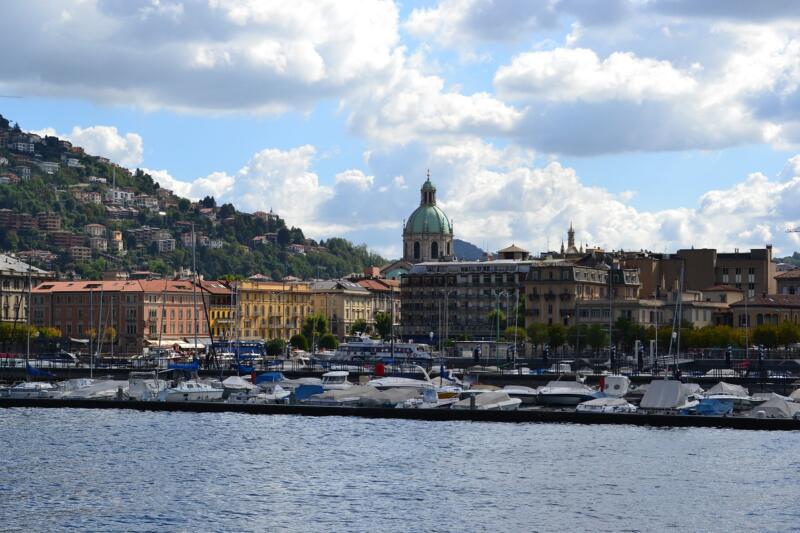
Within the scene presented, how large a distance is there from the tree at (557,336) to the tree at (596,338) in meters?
3.21

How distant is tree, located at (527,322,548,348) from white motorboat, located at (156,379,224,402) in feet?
197

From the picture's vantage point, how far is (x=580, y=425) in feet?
266

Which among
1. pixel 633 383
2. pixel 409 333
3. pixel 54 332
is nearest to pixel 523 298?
pixel 409 333

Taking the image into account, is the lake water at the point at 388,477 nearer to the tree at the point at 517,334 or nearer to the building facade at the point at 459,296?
the tree at the point at 517,334

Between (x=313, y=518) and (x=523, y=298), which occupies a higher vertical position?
(x=523, y=298)

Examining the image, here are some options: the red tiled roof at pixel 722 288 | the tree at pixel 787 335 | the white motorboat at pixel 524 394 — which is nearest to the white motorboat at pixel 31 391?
the white motorboat at pixel 524 394

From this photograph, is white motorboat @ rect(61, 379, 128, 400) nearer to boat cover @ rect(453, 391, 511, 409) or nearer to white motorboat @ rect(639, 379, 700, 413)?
boat cover @ rect(453, 391, 511, 409)

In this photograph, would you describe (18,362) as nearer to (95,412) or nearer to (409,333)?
(95,412)

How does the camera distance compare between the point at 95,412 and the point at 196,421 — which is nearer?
the point at 196,421

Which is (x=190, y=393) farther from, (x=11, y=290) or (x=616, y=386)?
(x=11, y=290)

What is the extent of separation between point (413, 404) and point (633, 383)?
60.7 feet

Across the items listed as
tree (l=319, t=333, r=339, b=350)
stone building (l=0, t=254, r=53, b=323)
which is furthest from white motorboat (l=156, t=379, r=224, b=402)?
stone building (l=0, t=254, r=53, b=323)

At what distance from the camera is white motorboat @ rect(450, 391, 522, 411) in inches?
3361

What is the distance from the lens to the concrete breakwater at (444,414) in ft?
256
